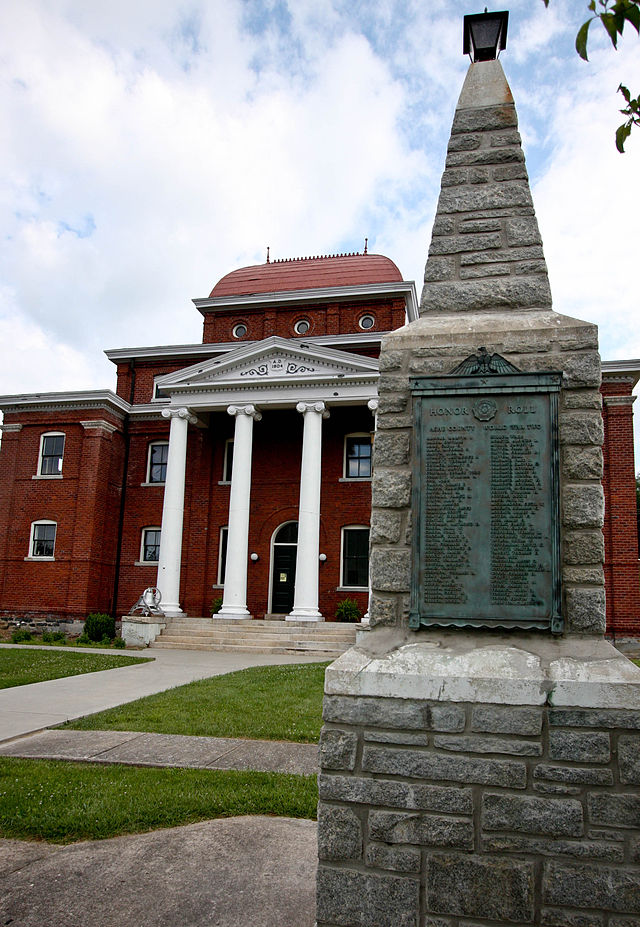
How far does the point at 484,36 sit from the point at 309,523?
54.0ft

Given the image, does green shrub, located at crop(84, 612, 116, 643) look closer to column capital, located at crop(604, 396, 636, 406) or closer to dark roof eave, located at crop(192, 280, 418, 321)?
dark roof eave, located at crop(192, 280, 418, 321)

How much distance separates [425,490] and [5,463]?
954 inches

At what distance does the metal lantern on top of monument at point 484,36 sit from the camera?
514 cm

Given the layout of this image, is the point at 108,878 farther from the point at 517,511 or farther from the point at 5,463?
the point at 5,463

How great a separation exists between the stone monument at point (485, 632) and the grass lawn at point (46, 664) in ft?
30.0

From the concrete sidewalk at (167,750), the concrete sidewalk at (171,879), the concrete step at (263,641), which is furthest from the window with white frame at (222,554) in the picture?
the concrete sidewalk at (171,879)

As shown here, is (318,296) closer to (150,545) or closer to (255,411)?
(255,411)

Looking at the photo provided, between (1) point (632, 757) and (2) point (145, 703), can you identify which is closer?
(1) point (632, 757)

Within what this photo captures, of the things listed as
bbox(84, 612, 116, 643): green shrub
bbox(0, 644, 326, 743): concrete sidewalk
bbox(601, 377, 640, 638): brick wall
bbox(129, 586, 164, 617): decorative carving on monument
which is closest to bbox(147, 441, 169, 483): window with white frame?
bbox(129, 586, 164, 617): decorative carving on monument

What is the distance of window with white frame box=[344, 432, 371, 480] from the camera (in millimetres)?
23422

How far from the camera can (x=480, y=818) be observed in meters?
3.62

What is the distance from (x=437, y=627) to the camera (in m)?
4.13

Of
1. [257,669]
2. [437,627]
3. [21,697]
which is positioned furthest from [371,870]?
[257,669]

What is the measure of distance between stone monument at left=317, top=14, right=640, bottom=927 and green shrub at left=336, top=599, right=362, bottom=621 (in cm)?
1726
